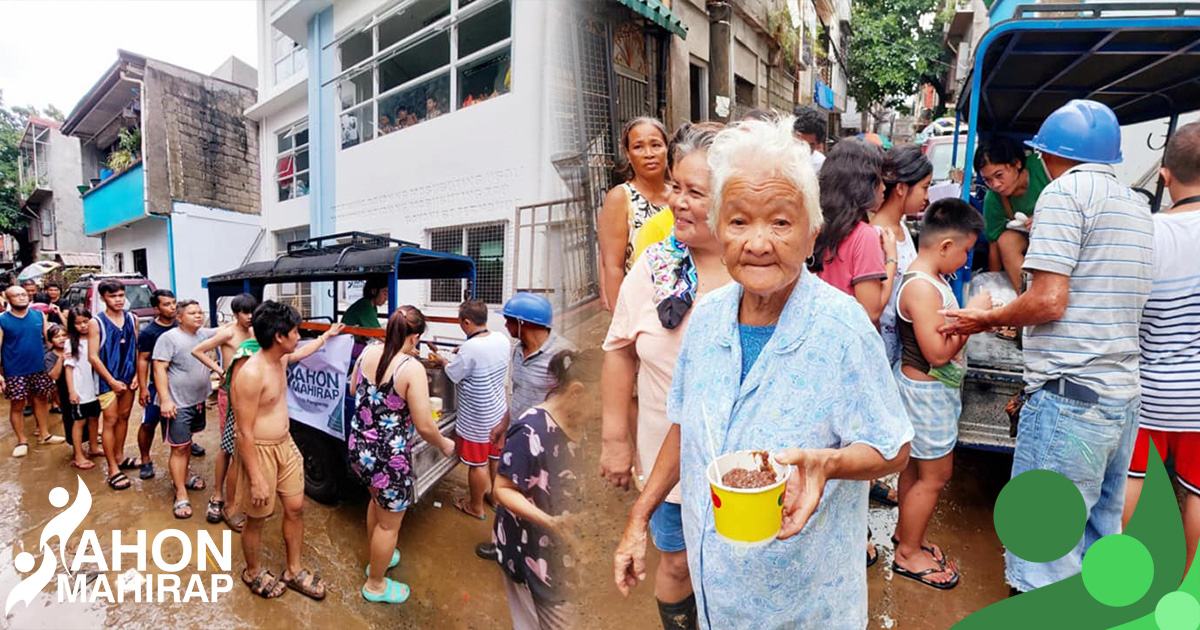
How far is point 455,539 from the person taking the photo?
6.38ft

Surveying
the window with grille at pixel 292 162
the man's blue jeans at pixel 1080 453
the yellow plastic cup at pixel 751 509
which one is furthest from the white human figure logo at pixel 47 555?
the man's blue jeans at pixel 1080 453

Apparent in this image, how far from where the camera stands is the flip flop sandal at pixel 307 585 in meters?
2.10

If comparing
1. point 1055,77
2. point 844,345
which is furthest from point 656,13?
point 1055,77

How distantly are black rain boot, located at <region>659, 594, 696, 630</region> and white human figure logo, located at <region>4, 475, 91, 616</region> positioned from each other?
2347 mm

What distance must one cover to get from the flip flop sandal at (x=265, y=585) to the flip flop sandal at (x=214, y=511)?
60 centimetres

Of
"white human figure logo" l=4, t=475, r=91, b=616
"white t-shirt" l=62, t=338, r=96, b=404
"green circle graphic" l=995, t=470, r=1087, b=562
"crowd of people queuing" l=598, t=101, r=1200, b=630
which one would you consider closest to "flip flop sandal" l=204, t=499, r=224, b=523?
"white human figure logo" l=4, t=475, r=91, b=616

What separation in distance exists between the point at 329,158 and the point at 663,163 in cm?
104

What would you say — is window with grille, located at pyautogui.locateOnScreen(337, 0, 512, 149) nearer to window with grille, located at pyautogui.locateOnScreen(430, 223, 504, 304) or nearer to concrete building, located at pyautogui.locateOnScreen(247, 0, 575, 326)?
concrete building, located at pyautogui.locateOnScreen(247, 0, 575, 326)

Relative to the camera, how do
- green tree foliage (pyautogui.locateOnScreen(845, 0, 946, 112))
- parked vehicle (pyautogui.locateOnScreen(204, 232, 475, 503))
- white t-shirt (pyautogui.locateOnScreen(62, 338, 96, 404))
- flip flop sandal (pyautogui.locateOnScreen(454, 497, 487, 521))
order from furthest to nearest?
green tree foliage (pyautogui.locateOnScreen(845, 0, 946, 112)) < white t-shirt (pyautogui.locateOnScreen(62, 338, 96, 404)) < flip flop sandal (pyautogui.locateOnScreen(454, 497, 487, 521)) < parked vehicle (pyautogui.locateOnScreen(204, 232, 475, 503))

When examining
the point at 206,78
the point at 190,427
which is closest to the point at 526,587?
the point at 206,78

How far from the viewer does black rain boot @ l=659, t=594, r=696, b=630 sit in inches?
53.1

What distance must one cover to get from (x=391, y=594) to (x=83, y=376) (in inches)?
103

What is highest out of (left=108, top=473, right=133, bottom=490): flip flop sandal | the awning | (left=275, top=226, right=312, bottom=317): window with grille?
the awning

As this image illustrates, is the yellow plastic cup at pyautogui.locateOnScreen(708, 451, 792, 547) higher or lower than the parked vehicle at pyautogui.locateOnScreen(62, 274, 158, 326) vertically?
lower
